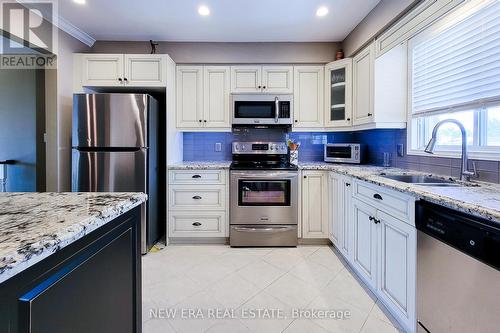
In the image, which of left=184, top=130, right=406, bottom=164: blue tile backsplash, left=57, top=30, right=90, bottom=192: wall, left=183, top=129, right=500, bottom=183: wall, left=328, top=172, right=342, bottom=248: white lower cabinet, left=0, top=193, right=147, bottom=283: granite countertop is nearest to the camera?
left=0, top=193, right=147, bottom=283: granite countertop

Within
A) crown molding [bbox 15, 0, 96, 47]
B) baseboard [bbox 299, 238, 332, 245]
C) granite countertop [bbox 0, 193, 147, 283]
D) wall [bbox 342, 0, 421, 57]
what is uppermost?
crown molding [bbox 15, 0, 96, 47]

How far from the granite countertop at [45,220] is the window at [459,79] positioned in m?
2.12

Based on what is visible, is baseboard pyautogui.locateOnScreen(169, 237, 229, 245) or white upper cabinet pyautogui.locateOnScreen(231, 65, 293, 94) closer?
baseboard pyautogui.locateOnScreen(169, 237, 229, 245)

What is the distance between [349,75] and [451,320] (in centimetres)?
247

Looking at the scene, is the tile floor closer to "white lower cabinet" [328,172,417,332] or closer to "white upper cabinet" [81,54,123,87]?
"white lower cabinet" [328,172,417,332]

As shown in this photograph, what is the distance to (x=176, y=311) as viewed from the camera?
1709 millimetres

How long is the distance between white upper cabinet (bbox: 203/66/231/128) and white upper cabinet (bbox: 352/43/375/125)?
1.50 meters

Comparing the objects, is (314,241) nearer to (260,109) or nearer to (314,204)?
(314,204)

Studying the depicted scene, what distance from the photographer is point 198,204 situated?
286 centimetres

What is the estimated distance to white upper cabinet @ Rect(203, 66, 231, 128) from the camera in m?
3.08

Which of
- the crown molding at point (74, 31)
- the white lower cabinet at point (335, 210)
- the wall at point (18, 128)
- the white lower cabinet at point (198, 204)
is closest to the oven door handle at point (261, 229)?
the white lower cabinet at point (198, 204)

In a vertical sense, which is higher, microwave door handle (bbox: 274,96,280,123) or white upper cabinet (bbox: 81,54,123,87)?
white upper cabinet (bbox: 81,54,123,87)

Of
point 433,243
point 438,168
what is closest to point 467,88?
point 438,168

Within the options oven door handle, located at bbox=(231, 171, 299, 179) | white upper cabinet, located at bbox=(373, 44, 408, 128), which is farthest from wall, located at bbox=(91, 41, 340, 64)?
oven door handle, located at bbox=(231, 171, 299, 179)
